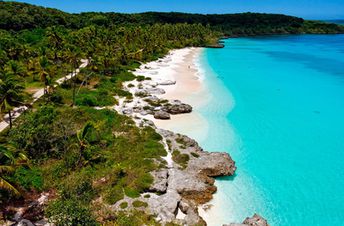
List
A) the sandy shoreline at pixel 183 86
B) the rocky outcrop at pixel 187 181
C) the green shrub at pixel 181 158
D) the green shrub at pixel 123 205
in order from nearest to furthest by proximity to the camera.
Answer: the green shrub at pixel 123 205
the rocky outcrop at pixel 187 181
the green shrub at pixel 181 158
the sandy shoreline at pixel 183 86

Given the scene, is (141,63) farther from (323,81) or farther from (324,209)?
(324,209)

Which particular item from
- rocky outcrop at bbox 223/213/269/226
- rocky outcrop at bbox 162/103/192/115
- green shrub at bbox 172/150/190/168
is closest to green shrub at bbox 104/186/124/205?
green shrub at bbox 172/150/190/168

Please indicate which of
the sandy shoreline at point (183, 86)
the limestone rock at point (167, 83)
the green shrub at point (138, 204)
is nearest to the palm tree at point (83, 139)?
the green shrub at point (138, 204)

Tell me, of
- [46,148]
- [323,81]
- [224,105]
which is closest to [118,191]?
[46,148]

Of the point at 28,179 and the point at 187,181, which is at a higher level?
the point at 28,179

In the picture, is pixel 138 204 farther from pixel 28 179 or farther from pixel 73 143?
pixel 73 143

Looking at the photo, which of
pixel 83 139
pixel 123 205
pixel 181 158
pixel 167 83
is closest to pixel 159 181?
pixel 123 205

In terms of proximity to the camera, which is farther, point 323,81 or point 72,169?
point 323,81

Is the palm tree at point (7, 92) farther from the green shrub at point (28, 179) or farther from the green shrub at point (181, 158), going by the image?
the green shrub at point (181, 158)
